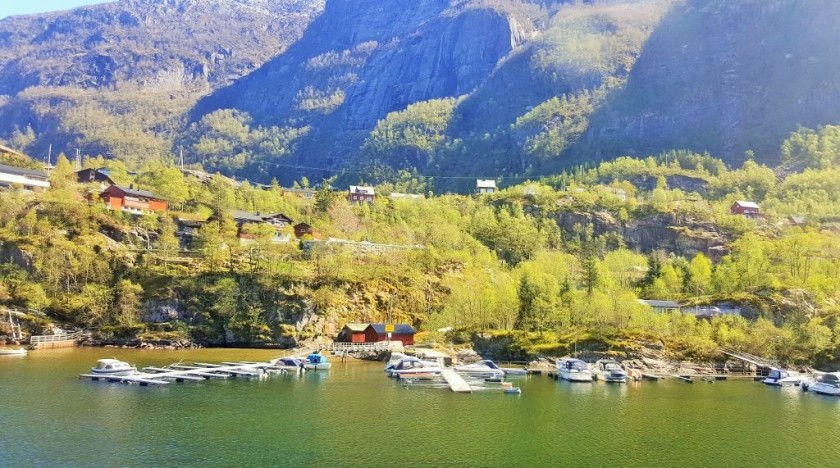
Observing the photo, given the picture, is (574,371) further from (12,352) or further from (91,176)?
(91,176)

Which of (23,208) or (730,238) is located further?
(730,238)

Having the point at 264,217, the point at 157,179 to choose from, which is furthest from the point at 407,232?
the point at 157,179

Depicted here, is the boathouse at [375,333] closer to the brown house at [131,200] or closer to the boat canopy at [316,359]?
the boat canopy at [316,359]

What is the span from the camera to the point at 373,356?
81.8m

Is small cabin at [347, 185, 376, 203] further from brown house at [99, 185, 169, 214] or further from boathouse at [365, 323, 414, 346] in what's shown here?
boathouse at [365, 323, 414, 346]

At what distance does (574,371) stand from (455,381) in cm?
1453

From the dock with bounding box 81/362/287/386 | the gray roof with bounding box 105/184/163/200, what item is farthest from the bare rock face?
the dock with bounding box 81/362/287/386

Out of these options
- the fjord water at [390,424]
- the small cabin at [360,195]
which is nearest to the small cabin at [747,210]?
the small cabin at [360,195]

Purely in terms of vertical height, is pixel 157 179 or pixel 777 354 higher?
pixel 157 179

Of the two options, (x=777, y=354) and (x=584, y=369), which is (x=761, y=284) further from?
(x=584, y=369)

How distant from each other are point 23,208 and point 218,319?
38777 millimetres

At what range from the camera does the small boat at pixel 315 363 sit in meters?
70.4

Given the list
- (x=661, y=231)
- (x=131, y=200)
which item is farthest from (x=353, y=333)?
(x=661, y=231)

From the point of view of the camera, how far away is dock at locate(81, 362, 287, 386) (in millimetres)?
57656
